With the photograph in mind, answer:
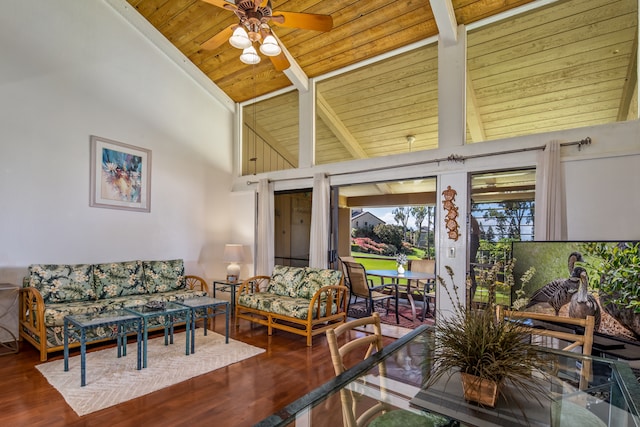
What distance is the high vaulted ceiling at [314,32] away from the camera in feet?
13.3

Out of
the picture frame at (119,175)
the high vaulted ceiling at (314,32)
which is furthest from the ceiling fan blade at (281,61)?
the picture frame at (119,175)

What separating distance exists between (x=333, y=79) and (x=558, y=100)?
3060mm

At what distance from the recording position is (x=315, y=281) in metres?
4.50

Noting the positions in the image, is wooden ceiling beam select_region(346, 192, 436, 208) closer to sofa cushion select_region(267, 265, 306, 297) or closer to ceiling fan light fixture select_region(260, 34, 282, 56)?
sofa cushion select_region(267, 265, 306, 297)

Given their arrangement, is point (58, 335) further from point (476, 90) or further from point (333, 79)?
point (476, 90)

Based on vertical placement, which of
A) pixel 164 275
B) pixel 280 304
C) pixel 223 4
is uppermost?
pixel 223 4

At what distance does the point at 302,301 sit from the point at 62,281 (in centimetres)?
278

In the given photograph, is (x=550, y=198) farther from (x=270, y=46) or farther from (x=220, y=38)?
(x=220, y=38)

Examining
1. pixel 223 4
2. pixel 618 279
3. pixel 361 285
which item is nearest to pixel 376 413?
pixel 618 279

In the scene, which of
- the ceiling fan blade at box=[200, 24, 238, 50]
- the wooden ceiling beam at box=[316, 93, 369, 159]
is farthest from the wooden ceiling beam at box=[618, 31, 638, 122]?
the ceiling fan blade at box=[200, 24, 238, 50]

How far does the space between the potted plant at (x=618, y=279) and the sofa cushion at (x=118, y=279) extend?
16.1ft

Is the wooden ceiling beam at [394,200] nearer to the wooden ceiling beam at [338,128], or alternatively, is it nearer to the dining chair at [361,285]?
the wooden ceiling beam at [338,128]

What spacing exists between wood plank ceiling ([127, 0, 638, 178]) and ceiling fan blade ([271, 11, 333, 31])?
4.94ft

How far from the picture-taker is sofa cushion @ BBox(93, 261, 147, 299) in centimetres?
418
